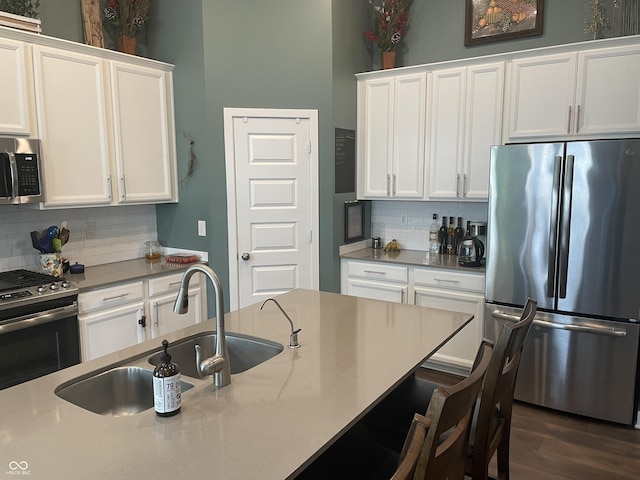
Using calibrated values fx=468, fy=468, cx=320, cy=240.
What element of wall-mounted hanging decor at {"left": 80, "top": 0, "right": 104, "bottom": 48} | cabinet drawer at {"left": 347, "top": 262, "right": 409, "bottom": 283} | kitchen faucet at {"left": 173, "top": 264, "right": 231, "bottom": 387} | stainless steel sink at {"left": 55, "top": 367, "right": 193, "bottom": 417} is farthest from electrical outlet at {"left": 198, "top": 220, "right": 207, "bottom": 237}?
kitchen faucet at {"left": 173, "top": 264, "right": 231, "bottom": 387}

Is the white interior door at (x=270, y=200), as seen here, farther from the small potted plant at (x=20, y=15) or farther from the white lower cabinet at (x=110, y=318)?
the small potted plant at (x=20, y=15)

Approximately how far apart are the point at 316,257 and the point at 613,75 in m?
2.49

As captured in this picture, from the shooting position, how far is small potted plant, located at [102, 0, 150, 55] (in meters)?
3.61

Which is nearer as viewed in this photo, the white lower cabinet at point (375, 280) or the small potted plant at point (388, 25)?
the white lower cabinet at point (375, 280)

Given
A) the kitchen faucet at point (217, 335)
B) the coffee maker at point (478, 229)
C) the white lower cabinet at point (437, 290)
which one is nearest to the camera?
the kitchen faucet at point (217, 335)

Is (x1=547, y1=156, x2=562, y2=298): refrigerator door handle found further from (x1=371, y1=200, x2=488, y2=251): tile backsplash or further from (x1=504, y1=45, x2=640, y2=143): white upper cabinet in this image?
(x1=371, y1=200, x2=488, y2=251): tile backsplash

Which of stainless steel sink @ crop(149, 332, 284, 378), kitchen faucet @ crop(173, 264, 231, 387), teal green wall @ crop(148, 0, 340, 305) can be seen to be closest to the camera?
kitchen faucet @ crop(173, 264, 231, 387)

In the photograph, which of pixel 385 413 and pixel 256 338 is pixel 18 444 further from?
pixel 385 413

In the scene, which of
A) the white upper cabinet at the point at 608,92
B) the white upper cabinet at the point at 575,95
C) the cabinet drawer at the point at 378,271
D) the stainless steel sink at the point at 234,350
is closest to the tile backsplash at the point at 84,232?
the cabinet drawer at the point at 378,271

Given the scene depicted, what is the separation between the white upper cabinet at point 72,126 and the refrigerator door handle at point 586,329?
126 inches

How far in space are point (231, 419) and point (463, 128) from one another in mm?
3072

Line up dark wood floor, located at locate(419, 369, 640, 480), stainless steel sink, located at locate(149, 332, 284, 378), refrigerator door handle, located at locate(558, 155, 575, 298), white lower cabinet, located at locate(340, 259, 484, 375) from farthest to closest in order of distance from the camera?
white lower cabinet, located at locate(340, 259, 484, 375)
refrigerator door handle, located at locate(558, 155, 575, 298)
dark wood floor, located at locate(419, 369, 640, 480)
stainless steel sink, located at locate(149, 332, 284, 378)

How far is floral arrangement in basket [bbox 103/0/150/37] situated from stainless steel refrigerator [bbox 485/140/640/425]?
2912 millimetres

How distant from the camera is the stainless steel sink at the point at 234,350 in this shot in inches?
75.9
